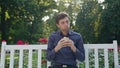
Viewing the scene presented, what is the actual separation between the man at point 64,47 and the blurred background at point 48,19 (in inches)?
886

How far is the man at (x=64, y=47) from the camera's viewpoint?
12.6 feet

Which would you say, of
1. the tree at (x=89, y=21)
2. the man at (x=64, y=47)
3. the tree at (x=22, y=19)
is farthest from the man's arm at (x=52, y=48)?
the tree at (x=89, y=21)

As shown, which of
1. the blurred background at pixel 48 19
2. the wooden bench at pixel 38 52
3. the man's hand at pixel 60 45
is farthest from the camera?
the blurred background at pixel 48 19

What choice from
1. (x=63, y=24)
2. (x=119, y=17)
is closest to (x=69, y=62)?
(x=63, y=24)

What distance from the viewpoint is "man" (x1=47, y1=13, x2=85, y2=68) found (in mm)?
3836

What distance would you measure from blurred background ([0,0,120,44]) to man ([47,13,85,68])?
22.5 meters

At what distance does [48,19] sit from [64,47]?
3204 cm

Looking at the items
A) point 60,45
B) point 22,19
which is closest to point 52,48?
point 60,45

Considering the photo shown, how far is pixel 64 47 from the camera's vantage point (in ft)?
12.9

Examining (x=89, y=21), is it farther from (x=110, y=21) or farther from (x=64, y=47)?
(x=64, y=47)

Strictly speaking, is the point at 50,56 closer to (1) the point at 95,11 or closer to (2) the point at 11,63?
(2) the point at 11,63

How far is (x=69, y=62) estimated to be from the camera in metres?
3.91

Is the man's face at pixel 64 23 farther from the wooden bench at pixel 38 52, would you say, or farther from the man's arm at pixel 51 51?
the wooden bench at pixel 38 52

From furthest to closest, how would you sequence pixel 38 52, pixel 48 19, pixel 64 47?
pixel 48 19 < pixel 38 52 < pixel 64 47
